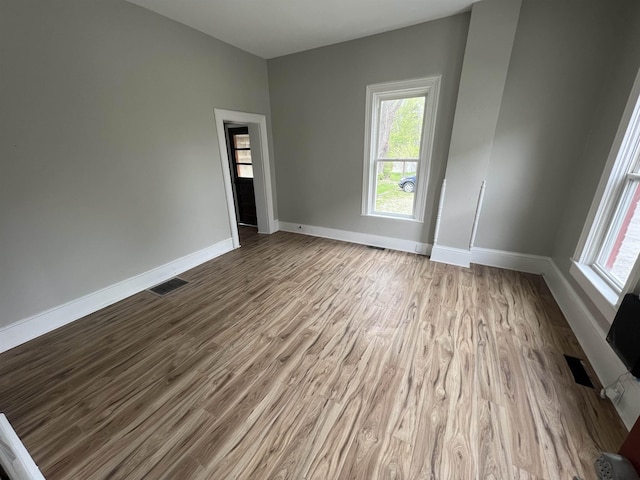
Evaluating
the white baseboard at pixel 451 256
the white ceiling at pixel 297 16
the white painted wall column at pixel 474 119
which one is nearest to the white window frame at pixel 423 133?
the white painted wall column at pixel 474 119

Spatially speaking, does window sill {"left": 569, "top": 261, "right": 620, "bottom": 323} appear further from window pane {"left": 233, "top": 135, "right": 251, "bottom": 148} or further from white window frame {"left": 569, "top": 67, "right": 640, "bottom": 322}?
window pane {"left": 233, "top": 135, "right": 251, "bottom": 148}

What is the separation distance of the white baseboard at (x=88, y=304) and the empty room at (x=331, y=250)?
2 cm

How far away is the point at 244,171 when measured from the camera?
4.89 metres

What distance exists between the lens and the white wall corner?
1.38 metres

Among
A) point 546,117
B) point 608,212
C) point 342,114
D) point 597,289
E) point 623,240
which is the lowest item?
point 597,289

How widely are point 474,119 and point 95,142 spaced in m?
3.91

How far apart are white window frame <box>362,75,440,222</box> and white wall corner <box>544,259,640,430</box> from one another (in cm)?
168

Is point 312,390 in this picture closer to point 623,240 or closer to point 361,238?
point 623,240

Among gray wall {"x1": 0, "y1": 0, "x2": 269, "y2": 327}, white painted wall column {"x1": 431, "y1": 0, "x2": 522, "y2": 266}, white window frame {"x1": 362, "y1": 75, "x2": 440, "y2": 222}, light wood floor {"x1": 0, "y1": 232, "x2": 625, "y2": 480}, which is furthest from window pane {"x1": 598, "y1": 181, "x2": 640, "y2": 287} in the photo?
gray wall {"x1": 0, "y1": 0, "x2": 269, "y2": 327}

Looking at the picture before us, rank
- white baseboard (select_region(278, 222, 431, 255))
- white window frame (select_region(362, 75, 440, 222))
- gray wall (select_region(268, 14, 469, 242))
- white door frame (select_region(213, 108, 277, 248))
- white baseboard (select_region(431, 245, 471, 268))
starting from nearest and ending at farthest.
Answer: gray wall (select_region(268, 14, 469, 242))
white window frame (select_region(362, 75, 440, 222))
white baseboard (select_region(431, 245, 471, 268))
white door frame (select_region(213, 108, 277, 248))
white baseboard (select_region(278, 222, 431, 255))

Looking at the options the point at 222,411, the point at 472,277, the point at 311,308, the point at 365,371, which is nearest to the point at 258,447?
the point at 222,411

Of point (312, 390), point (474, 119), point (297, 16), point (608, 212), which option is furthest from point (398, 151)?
point (312, 390)

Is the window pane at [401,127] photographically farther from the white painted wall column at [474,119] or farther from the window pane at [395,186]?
the white painted wall column at [474,119]

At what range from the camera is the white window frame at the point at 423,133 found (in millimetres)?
3105
